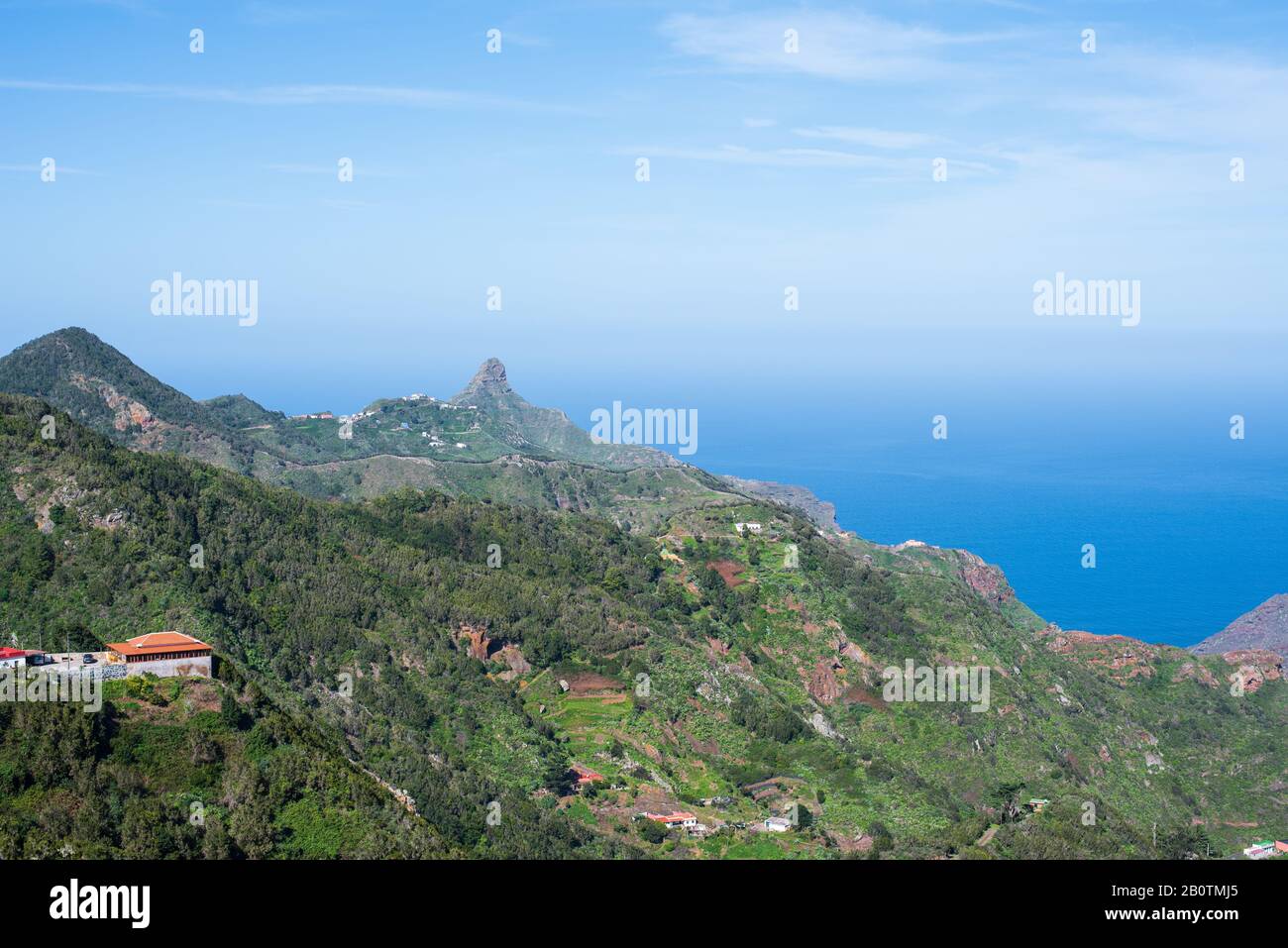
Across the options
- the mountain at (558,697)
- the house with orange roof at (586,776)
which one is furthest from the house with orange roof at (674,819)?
the house with orange roof at (586,776)

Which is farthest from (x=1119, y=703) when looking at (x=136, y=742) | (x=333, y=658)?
(x=136, y=742)

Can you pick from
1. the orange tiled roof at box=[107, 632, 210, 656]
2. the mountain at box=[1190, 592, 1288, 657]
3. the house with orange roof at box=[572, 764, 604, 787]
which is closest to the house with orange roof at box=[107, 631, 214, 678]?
the orange tiled roof at box=[107, 632, 210, 656]

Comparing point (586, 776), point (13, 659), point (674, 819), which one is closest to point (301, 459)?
point (586, 776)

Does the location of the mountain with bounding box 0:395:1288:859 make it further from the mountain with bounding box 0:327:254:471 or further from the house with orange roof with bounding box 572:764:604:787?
the mountain with bounding box 0:327:254:471

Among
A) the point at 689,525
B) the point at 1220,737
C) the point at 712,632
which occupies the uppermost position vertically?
the point at 689,525

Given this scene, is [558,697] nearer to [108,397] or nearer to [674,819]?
[674,819]

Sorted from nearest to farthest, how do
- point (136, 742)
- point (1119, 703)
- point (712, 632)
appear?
1. point (136, 742)
2. point (712, 632)
3. point (1119, 703)
